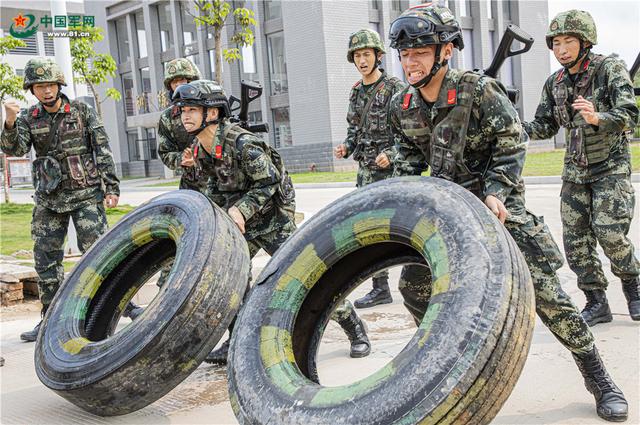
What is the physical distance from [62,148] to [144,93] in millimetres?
30079

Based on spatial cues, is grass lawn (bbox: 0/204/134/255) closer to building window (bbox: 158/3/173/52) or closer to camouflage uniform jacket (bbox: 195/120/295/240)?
camouflage uniform jacket (bbox: 195/120/295/240)

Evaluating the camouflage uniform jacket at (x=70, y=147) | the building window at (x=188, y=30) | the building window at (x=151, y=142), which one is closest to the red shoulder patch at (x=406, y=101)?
the camouflage uniform jacket at (x=70, y=147)

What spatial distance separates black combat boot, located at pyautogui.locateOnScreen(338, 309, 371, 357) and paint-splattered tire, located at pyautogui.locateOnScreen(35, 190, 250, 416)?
3.31ft

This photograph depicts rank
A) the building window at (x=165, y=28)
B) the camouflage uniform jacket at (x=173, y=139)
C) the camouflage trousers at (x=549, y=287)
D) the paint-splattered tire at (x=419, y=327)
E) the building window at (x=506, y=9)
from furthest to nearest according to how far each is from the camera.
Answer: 1. the building window at (x=165, y=28)
2. the building window at (x=506, y=9)
3. the camouflage uniform jacket at (x=173, y=139)
4. the camouflage trousers at (x=549, y=287)
5. the paint-splattered tire at (x=419, y=327)

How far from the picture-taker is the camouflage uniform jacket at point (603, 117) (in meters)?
4.63

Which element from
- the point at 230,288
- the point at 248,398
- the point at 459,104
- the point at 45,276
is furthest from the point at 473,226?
the point at 45,276

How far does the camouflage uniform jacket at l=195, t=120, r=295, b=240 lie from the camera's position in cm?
446

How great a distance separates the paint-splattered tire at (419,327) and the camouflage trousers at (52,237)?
3.19m

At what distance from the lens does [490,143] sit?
337 centimetres

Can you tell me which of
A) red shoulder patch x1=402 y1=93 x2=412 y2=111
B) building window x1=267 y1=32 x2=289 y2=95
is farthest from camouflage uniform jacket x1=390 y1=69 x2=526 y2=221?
building window x1=267 y1=32 x2=289 y2=95

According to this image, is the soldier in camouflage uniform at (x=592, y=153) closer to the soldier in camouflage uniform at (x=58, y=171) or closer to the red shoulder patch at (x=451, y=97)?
the red shoulder patch at (x=451, y=97)

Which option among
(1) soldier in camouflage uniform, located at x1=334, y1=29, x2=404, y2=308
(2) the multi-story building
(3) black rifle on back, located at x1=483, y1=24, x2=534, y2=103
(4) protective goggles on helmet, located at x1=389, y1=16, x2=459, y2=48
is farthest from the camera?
(2) the multi-story building

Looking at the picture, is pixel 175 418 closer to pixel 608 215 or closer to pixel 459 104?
pixel 459 104

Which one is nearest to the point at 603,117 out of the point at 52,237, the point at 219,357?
the point at 219,357
